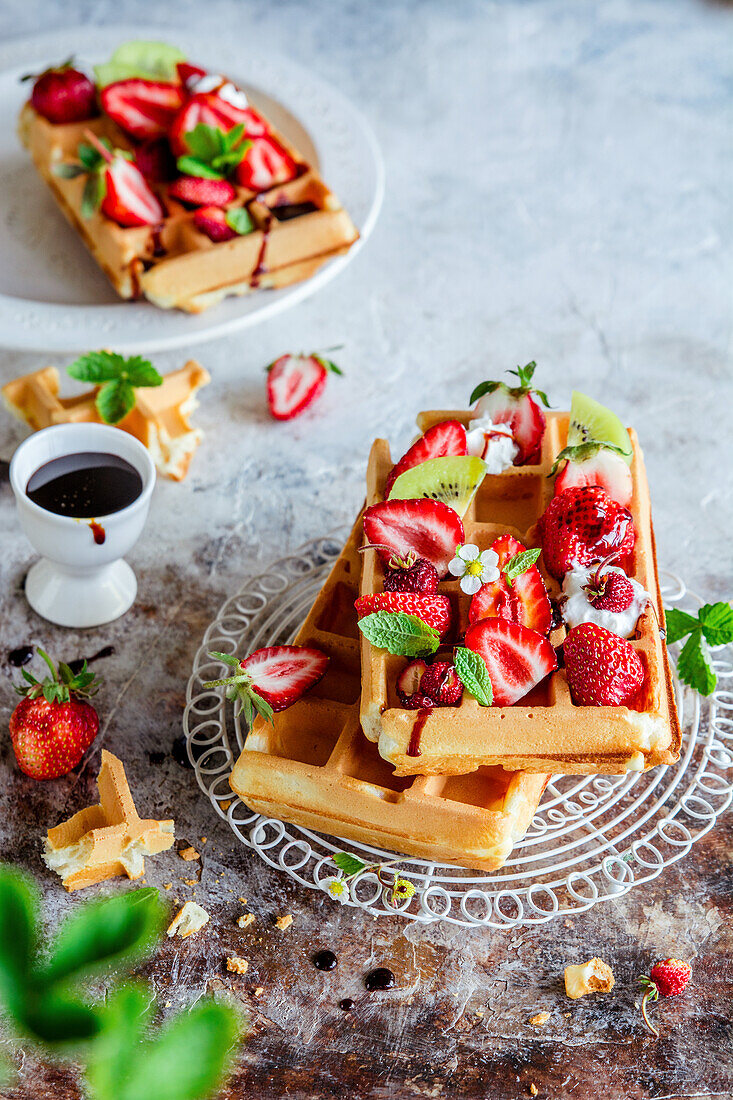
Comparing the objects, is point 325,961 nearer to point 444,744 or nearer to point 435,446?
point 444,744

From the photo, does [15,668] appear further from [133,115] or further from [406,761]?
[133,115]

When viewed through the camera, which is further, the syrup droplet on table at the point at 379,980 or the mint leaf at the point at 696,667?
the mint leaf at the point at 696,667

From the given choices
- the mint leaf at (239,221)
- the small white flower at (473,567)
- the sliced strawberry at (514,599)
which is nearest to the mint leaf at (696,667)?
the sliced strawberry at (514,599)

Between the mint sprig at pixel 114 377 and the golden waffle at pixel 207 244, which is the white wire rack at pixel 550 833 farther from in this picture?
the golden waffle at pixel 207 244

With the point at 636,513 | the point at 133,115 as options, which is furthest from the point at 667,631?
the point at 133,115

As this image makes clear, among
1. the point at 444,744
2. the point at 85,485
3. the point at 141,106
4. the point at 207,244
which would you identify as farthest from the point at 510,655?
the point at 141,106

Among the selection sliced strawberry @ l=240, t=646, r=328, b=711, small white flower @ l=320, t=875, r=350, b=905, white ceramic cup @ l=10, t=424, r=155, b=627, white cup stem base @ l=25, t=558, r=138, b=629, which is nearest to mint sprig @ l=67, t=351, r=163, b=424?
white ceramic cup @ l=10, t=424, r=155, b=627
